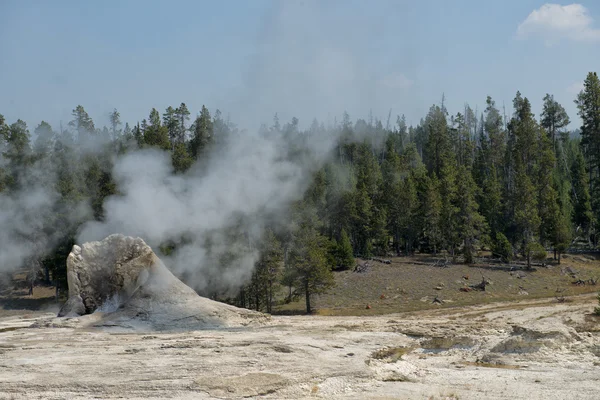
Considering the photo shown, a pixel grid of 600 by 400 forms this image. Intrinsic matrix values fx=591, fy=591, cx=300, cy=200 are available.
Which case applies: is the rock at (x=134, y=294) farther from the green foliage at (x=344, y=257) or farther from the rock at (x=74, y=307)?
the green foliage at (x=344, y=257)

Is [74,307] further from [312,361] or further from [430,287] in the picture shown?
[430,287]

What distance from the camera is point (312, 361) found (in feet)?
66.2

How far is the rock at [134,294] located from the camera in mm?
26734

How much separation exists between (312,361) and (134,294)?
37.1ft

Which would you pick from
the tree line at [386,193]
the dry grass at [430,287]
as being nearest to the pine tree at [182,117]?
the tree line at [386,193]

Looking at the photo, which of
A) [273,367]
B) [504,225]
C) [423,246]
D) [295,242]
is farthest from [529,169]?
[273,367]

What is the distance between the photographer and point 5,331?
26.9m

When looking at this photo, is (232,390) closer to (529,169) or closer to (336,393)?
(336,393)

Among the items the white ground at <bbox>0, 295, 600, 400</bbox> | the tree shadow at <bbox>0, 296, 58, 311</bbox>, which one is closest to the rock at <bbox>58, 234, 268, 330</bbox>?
the white ground at <bbox>0, 295, 600, 400</bbox>

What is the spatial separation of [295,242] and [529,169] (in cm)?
3965

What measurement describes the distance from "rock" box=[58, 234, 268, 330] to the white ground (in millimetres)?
1281

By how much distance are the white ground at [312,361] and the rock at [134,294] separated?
1281 mm

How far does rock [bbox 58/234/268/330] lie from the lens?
87.7ft

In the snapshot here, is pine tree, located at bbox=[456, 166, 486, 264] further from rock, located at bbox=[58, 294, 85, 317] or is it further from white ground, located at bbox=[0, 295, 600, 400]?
rock, located at bbox=[58, 294, 85, 317]
